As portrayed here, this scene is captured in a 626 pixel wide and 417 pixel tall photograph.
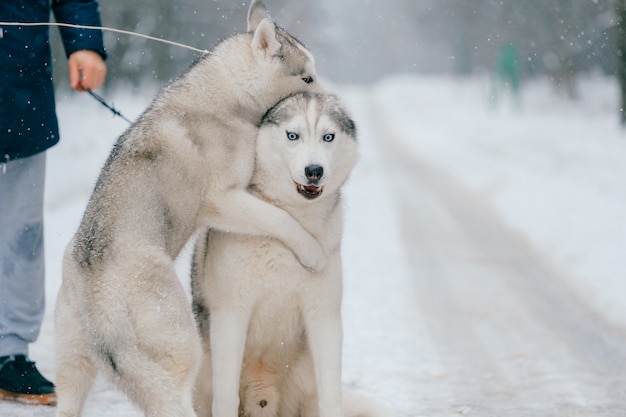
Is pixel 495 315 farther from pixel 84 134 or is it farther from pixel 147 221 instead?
pixel 84 134

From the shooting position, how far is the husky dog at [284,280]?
3760 mm

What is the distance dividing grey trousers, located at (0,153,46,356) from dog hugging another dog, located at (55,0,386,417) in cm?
108

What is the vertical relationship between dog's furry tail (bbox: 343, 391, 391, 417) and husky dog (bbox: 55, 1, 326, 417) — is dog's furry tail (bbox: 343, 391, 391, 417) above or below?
below

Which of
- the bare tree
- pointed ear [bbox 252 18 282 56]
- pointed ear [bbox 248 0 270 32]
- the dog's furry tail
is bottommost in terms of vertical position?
the dog's furry tail

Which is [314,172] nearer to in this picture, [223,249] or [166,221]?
[223,249]

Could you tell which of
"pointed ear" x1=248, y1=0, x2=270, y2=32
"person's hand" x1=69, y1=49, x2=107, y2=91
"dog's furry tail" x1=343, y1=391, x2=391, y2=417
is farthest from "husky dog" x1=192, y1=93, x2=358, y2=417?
"person's hand" x1=69, y1=49, x2=107, y2=91

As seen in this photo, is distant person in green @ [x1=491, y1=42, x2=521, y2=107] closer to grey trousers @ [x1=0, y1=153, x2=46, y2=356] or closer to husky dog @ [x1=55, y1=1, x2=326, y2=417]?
grey trousers @ [x1=0, y1=153, x2=46, y2=356]

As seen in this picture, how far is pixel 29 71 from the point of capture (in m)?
4.53

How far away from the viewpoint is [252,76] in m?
4.07

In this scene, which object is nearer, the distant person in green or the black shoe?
the black shoe

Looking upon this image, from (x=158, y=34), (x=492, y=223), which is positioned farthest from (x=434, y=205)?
(x=158, y=34)

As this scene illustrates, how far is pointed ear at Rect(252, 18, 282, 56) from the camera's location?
4.09 metres

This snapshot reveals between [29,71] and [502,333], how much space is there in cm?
375

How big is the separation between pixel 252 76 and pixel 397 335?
A: 2.76 meters
